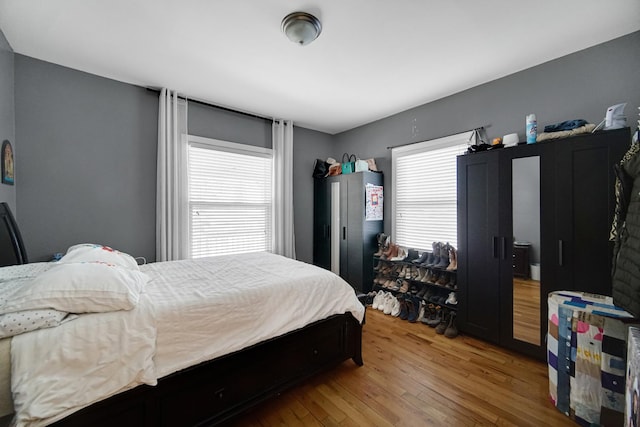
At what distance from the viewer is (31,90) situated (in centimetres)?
230

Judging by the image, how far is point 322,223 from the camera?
4168 mm

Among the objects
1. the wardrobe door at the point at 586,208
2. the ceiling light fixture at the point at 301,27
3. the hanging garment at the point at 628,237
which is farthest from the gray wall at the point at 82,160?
the wardrobe door at the point at 586,208

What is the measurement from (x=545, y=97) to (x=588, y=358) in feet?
7.24

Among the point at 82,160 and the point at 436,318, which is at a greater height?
the point at 82,160

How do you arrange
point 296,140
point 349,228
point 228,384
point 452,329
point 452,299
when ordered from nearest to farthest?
point 228,384 → point 452,329 → point 452,299 → point 349,228 → point 296,140

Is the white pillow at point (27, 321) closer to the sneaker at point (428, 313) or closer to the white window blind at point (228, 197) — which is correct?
the white window blind at point (228, 197)

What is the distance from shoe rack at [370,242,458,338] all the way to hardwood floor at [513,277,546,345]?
55cm

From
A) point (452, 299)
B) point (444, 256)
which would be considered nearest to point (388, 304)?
point (452, 299)

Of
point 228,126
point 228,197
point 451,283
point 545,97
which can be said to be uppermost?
point 228,126

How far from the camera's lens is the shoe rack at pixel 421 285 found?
279 centimetres

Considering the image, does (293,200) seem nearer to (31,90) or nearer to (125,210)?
(125,210)

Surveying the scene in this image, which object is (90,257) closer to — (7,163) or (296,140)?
(7,163)

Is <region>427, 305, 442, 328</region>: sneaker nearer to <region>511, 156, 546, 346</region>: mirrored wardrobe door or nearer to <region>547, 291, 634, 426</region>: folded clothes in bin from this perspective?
<region>511, 156, 546, 346</region>: mirrored wardrobe door

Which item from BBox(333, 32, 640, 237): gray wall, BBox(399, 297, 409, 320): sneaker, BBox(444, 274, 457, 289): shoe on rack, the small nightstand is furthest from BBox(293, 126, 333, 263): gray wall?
the small nightstand
